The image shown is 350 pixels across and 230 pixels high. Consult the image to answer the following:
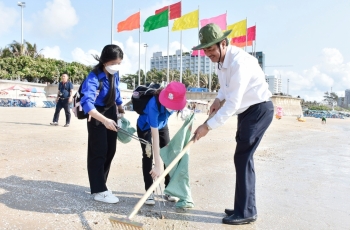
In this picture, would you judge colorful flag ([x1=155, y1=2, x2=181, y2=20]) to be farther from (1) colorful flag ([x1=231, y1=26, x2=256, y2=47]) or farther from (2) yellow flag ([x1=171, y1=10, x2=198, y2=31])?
(1) colorful flag ([x1=231, y1=26, x2=256, y2=47])

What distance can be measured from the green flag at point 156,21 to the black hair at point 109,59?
28.4m

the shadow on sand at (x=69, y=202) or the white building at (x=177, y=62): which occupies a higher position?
the white building at (x=177, y=62)

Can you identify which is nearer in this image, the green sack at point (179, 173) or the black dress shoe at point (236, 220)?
the black dress shoe at point (236, 220)

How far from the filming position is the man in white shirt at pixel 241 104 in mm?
2803

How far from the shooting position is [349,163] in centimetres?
667

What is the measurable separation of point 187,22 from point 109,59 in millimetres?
31690

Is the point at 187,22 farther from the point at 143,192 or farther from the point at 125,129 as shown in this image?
the point at 143,192

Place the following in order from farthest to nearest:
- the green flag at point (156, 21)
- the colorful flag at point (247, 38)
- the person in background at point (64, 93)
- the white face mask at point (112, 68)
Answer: the colorful flag at point (247, 38) → the green flag at point (156, 21) → the person in background at point (64, 93) → the white face mask at point (112, 68)

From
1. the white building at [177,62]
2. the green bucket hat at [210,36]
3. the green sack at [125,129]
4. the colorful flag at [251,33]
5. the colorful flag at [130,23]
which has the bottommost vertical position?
the green sack at [125,129]

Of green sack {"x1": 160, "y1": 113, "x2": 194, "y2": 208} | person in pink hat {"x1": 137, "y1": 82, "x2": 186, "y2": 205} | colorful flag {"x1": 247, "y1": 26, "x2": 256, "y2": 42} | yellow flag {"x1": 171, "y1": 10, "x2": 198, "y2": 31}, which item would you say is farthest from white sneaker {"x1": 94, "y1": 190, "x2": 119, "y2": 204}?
colorful flag {"x1": 247, "y1": 26, "x2": 256, "y2": 42}

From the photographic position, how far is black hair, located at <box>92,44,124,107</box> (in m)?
3.36

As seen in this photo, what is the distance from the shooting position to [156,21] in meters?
31.1

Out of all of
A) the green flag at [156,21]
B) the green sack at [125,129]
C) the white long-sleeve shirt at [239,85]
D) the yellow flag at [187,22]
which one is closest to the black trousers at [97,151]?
the green sack at [125,129]

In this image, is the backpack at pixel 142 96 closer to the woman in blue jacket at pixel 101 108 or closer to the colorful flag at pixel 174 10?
the woman in blue jacket at pixel 101 108
